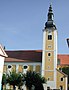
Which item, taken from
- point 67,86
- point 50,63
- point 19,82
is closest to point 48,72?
point 50,63

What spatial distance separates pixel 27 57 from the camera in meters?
67.9

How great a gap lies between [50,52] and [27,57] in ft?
24.4

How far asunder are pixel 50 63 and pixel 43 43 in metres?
6.06

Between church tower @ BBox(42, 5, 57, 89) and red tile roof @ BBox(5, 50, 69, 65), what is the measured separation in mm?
2722

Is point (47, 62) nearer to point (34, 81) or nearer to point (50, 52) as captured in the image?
point (50, 52)

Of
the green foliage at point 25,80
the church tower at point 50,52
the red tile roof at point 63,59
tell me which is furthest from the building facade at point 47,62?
the red tile roof at point 63,59

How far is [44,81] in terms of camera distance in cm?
5612

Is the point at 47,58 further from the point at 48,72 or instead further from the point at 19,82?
the point at 19,82

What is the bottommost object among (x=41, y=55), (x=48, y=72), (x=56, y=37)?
(x=48, y=72)

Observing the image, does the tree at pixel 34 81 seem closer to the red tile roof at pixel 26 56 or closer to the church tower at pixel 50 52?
the church tower at pixel 50 52

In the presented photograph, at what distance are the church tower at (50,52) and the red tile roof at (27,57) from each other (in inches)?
107

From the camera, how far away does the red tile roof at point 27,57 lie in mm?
66375

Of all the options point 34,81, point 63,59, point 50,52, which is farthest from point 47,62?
point 63,59

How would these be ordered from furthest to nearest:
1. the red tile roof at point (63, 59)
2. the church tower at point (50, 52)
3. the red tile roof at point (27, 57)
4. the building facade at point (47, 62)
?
the red tile roof at point (63, 59) → the red tile roof at point (27, 57) → the church tower at point (50, 52) → the building facade at point (47, 62)
